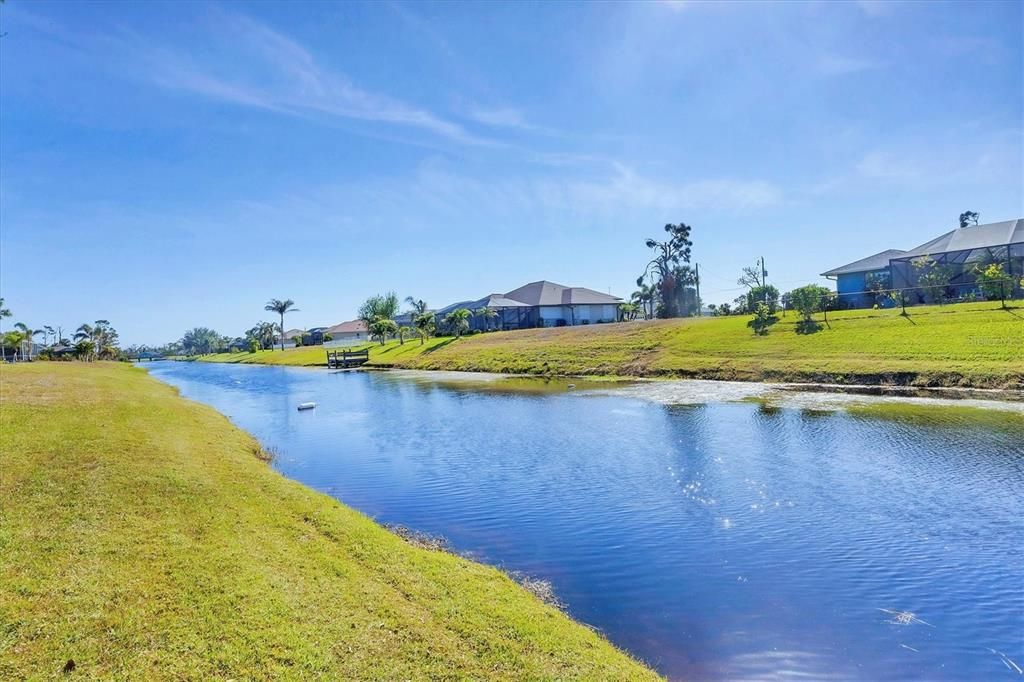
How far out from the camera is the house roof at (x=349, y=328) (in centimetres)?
15377

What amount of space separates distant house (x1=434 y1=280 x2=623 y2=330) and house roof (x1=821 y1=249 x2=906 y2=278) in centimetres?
3636

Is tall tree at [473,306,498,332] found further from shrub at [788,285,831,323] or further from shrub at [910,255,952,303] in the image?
shrub at [910,255,952,303]

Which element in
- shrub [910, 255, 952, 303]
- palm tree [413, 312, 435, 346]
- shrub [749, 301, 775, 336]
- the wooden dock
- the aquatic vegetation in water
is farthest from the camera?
palm tree [413, 312, 435, 346]

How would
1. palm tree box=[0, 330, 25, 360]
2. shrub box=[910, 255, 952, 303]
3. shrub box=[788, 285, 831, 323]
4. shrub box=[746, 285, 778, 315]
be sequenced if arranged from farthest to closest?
palm tree box=[0, 330, 25, 360], shrub box=[746, 285, 778, 315], shrub box=[910, 255, 952, 303], shrub box=[788, 285, 831, 323]

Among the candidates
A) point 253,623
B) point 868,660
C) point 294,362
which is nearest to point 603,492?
point 868,660

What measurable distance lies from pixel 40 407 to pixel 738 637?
2768 centimetres

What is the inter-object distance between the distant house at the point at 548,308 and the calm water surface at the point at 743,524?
63520mm

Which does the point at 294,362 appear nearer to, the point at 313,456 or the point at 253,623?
the point at 313,456

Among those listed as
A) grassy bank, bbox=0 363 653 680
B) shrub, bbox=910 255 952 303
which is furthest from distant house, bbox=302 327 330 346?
grassy bank, bbox=0 363 653 680

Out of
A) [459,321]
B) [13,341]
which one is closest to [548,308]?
[459,321]

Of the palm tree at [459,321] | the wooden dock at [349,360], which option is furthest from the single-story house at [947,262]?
the wooden dock at [349,360]

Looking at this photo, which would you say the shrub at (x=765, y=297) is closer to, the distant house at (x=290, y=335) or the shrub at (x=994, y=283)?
the shrub at (x=994, y=283)

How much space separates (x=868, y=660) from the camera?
7664 millimetres

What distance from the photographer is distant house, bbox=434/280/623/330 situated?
295ft
